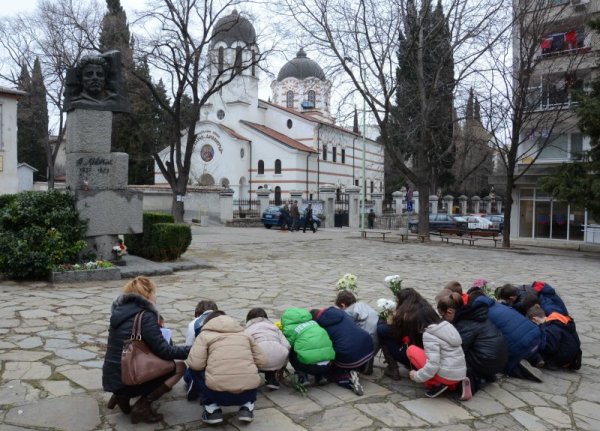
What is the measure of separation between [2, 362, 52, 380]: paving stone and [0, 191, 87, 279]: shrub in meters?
4.99

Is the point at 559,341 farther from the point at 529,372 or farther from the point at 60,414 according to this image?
the point at 60,414

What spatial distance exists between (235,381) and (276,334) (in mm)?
790

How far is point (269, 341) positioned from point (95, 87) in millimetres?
8656

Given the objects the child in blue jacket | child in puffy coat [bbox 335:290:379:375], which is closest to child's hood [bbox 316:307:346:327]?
child in puffy coat [bbox 335:290:379:375]

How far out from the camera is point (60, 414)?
4.27m

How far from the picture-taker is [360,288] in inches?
419

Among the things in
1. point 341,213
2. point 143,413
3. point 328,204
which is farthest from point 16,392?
point 341,213

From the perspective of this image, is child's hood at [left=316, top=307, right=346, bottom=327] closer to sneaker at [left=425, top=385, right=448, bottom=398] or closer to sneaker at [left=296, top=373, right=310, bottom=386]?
sneaker at [left=296, top=373, right=310, bottom=386]

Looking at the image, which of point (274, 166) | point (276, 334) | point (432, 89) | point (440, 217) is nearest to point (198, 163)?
point (274, 166)

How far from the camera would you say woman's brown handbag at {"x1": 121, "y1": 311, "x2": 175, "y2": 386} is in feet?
13.1

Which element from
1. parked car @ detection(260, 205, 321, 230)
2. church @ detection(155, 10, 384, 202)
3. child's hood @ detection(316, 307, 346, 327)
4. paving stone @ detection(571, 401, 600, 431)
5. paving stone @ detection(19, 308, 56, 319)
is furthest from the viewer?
church @ detection(155, 10, 384, 202)

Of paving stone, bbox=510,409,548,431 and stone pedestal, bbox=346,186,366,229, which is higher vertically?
stone pedestal, bbox=346,186,366,229

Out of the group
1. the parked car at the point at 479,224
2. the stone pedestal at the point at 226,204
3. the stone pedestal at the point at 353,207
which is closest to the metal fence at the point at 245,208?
the stone pedestal at the point at 226,204

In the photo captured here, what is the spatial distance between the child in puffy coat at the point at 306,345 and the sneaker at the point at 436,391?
96 centimetres
